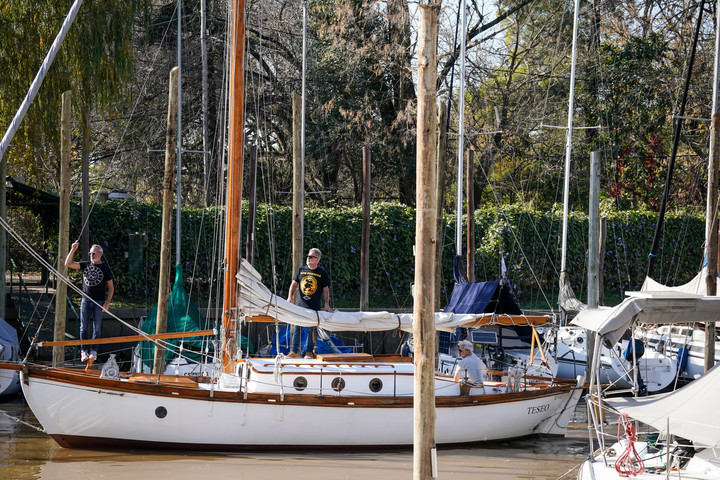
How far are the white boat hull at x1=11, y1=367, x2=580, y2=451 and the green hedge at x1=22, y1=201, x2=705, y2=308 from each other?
7634 millimetres

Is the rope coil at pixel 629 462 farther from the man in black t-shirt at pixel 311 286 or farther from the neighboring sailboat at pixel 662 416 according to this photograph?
the man in black t-shirt at pixel 311 286

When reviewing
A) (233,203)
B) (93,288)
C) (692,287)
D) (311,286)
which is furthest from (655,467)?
(692,287)

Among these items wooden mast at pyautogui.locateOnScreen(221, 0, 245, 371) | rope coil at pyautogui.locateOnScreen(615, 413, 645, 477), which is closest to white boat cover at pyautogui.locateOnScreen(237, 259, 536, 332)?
wooden mast at pyautogui.locateOnScreen(221, 0, 245, 371)

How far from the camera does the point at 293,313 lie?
1330 centimetres

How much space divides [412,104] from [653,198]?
973 centimetres

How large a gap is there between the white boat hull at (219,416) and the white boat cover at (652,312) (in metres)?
4.32

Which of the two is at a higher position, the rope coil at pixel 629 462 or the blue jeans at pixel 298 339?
the blue jeans at pixel 298 339

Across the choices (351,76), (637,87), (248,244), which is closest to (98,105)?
(248,244)

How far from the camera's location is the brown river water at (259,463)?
1141cm

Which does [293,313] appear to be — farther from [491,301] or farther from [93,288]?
[491,301]

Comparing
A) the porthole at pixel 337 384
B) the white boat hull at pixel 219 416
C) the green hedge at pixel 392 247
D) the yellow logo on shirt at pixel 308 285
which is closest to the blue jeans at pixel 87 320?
the white boat hull at pixel 219 416

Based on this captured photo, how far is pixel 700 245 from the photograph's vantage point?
2888 cm

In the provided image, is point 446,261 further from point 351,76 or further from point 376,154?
point 351,76

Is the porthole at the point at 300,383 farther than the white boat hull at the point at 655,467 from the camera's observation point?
Yes
